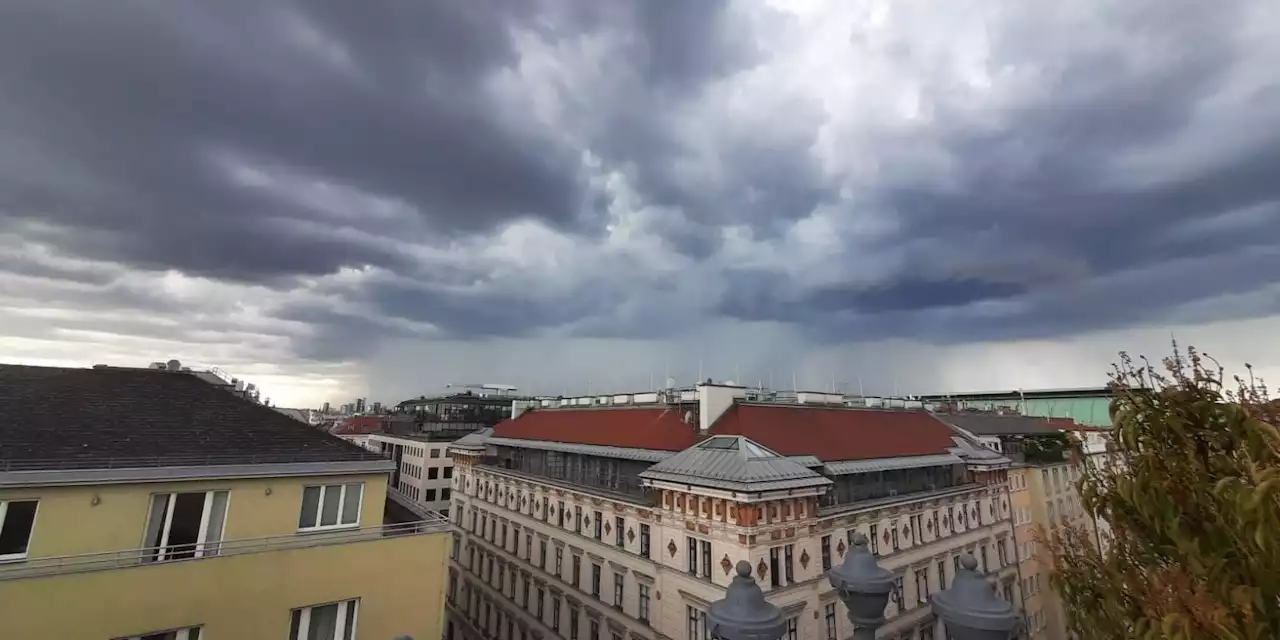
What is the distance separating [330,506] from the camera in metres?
16.1

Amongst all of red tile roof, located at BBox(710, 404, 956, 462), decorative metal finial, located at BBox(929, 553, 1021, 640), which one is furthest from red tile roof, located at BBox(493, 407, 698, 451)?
decorative metal finial, located at BBox(929, 553, 1021, 640)

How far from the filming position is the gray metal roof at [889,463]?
31.8m

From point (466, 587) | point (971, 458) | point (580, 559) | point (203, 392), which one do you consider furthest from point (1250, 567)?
point (466, 587)

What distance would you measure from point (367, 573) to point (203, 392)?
10.9 m

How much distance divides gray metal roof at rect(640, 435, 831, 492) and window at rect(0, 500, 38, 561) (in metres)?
22.8

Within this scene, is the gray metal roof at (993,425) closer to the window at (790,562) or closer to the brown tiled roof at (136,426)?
the window at (790,562)

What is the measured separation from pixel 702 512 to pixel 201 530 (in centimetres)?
2037

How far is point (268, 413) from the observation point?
19062mm

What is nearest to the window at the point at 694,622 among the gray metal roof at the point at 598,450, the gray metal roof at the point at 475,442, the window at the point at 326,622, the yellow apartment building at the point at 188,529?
the gray metal roof at the point at 598,450

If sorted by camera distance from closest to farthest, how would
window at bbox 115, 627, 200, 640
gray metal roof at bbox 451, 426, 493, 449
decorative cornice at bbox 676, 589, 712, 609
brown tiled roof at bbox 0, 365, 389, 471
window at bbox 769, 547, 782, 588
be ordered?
1. window at bbox 115, 627, 200, 640
2. brown tiled roof at bbox 0, 365, 389, 471
3. window at bbox 769, 547, 782, 588
4. decorative cornice at bbox 676, 589, 712, 609
5. gray metal roof at bbox 451, 426, 493, 449

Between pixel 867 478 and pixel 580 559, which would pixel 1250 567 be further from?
pixel 580 559

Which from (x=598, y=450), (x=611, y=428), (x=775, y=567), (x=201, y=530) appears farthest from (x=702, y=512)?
(x=201, y=530)

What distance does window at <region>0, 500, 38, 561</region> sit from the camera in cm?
1205

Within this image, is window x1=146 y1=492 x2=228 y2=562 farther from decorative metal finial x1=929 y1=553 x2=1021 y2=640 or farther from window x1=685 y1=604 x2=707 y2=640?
window x1=685 y1=604 x2=707 y2=640
